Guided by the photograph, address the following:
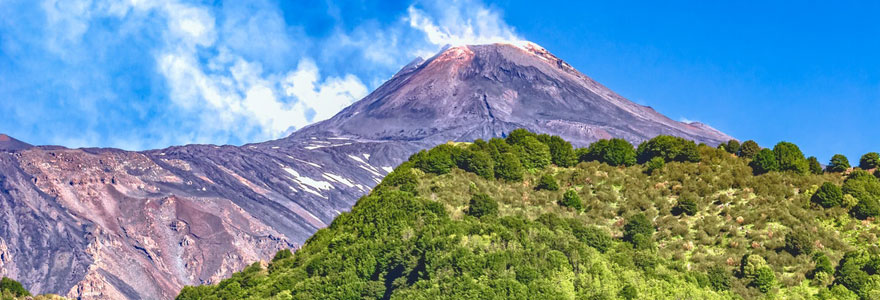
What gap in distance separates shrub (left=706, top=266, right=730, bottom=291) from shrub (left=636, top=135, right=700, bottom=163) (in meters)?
20.2

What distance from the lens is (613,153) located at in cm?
9050

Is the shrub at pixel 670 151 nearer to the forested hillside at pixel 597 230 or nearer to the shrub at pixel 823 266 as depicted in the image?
the forested hillside at pixel 597 230

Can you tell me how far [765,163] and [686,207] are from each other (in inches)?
364

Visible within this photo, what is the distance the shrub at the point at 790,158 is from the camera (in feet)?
277

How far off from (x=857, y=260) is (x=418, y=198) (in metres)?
27.4

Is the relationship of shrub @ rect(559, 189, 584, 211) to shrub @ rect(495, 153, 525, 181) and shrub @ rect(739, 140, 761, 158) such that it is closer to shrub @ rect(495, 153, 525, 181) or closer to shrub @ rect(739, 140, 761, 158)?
shrub @ rect(495, 153, 525, 181)

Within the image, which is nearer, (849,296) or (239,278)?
(849,296)

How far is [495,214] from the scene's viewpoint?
76.8 metres

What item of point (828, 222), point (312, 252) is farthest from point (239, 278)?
point (828, 222)

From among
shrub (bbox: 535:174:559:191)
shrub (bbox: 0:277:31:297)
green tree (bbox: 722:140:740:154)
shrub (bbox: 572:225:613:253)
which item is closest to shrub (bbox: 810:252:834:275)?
shrub (bbox: 572:225:613:253)

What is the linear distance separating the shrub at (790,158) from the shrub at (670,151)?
6061 millimetres

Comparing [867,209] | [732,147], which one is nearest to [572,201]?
[732,147]

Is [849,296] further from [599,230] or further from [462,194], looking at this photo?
[462,194]

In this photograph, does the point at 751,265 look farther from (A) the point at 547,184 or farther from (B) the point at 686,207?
(A) the point at 547,184
